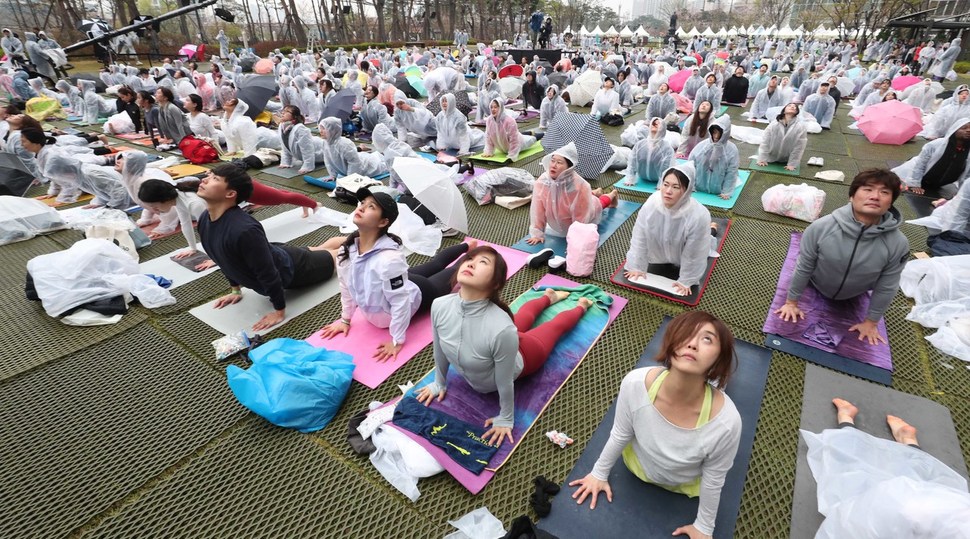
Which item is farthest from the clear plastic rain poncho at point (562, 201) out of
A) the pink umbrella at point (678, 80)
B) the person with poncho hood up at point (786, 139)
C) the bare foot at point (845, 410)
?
the pink umbrella at point (678, 80)

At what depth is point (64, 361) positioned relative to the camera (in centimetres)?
368

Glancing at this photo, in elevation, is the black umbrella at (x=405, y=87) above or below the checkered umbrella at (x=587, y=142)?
above

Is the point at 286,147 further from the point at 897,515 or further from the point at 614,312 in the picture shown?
the point at 897,515

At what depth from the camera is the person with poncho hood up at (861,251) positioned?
3.22 m

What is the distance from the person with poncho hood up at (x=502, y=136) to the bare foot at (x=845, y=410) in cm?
680

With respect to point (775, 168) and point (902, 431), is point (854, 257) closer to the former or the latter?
point (902, 431)

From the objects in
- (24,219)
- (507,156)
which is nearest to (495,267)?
(507,156)

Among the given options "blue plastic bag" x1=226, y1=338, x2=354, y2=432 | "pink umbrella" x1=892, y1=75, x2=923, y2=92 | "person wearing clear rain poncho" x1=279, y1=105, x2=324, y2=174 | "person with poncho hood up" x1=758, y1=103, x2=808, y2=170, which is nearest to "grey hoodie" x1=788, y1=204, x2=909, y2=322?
"blue plastic bag" x1=226, y1=338, x2=354, y2=432

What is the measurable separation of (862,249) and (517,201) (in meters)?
4.07

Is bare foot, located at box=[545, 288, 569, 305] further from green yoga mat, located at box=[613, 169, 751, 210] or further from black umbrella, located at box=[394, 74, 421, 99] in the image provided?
black umbrella, located at box=[394, 74, 421, 99]

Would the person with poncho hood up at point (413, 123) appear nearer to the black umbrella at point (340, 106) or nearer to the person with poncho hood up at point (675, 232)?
the black umbrella at point (340, 106)

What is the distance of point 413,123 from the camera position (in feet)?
31.9

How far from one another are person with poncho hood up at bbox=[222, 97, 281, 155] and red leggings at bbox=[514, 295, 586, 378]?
792 centimetres

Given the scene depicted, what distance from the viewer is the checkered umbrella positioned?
24.0ft
